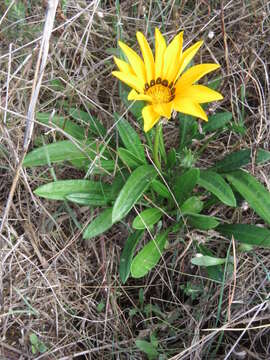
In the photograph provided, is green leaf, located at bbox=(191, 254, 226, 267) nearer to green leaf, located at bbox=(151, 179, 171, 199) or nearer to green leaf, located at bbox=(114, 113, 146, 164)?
green leaf, located at bbox=(151, 179, 171, 199)

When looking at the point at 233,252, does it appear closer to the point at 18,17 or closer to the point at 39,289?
the point at 39,289

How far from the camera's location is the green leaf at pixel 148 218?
2.00 meters

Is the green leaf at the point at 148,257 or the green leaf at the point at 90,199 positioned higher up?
the green leaf at the point at 90,199

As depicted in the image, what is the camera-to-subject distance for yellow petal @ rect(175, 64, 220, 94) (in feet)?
5.48

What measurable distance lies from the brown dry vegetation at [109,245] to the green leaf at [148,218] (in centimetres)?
16

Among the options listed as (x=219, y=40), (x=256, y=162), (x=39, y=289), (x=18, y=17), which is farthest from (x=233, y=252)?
(x=18, y=17)

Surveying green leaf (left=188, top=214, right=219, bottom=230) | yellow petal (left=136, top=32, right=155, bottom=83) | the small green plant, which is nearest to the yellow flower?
yellow petal (left=136, top=32, right=155, bottom=83)

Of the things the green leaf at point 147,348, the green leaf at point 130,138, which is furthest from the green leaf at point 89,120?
the green leaf at point 147,348

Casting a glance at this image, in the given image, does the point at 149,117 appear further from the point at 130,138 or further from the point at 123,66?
the point at 130,138

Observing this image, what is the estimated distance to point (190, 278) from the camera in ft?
7.04

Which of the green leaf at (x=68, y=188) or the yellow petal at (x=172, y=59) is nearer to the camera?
the yellow petal at (x=172, y=59)

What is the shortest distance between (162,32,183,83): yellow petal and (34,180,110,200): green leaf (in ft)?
1.76

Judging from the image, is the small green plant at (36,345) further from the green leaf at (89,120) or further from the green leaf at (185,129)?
the green leaf at (185,129)

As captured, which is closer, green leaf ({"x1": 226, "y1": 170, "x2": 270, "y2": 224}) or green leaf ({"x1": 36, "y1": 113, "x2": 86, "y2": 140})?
green leaf ({"x1": 226, "y1": 170, "x2": 270, "y2": 224})
